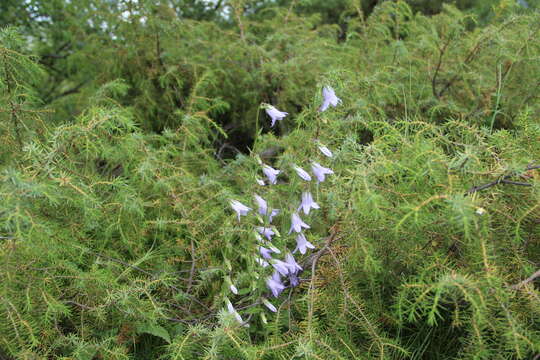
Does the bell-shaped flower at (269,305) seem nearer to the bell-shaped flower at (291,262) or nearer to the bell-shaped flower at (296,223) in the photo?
the bell-shaped flower at (291,262)

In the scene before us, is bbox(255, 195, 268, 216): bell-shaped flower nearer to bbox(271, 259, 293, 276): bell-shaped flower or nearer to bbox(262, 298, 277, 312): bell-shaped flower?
bbox(271, 259, 293, 276): bell-shaped flower

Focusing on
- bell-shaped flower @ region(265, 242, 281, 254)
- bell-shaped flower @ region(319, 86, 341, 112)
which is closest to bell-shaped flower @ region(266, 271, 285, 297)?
bell-shaped flower @ region(265, 242, 281, 254)

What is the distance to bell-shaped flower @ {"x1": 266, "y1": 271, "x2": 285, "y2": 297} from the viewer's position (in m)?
1.70

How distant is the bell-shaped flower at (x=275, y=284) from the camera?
1699mm

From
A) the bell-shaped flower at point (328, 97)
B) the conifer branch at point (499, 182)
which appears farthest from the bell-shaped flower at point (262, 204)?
the conifer branch at point (499, 182)

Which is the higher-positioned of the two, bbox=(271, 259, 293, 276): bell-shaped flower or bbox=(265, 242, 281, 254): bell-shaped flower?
bbox=(265, 242, 281, 254): bell-shaped flower

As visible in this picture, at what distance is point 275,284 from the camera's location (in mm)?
1704

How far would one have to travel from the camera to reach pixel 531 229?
1.59 m

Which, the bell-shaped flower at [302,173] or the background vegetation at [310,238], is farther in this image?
the bell-shaped flower at [302,173]

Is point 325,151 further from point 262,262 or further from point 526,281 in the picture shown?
point 526,281

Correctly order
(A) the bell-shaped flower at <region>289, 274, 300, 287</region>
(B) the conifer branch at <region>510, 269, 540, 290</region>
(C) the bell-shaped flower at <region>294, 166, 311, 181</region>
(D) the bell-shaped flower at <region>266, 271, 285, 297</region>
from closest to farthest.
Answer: (B) the conifer branch at <region>510, 269, 540, 290</region>
(C) the bell-shaped flower at <region>294, 166, 311, 181</region>
(D) the bell-shaped flower at <region>266, 271, 285, 297</region>
(A) the bell-shaped flower at <region>289, 274, 300, 287</region>

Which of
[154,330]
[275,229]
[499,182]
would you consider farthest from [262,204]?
[499,182]

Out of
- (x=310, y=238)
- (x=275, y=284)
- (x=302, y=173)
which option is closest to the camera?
(x=302, y=173)

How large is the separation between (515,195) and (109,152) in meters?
1.61
